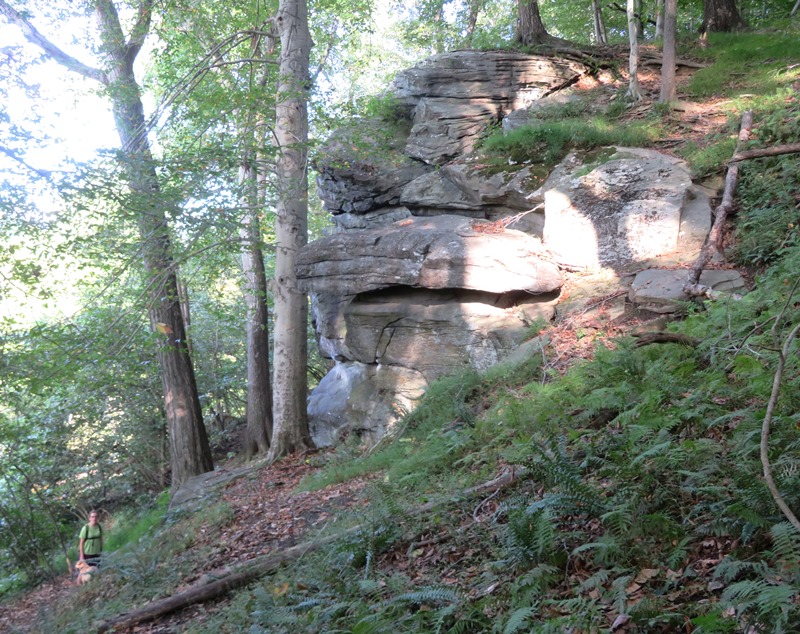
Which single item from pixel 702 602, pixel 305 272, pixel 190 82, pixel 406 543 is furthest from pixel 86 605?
pixel 190 82

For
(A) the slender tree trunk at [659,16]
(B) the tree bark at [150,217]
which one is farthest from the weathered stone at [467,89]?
(B) the tree bark at [150,217]

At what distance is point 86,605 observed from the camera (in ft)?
24.7

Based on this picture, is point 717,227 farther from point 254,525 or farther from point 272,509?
point 254,525

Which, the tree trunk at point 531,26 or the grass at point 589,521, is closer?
the grass at point 589,521

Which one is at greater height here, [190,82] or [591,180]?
[190,82]

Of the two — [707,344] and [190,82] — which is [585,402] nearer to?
[707,344]

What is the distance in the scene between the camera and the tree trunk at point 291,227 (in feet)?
35.3

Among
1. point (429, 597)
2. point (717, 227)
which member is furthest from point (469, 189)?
point (429, 597)

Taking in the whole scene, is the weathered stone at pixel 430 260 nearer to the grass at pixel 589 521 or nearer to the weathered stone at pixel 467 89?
the grass at pixel 589 521

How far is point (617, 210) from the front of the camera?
1038 centimetres

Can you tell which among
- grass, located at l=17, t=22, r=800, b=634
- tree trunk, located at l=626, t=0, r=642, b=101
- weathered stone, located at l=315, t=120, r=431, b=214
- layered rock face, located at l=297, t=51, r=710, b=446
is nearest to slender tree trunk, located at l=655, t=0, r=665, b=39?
tree trunk, located at l=626, t=0, r=642, b=101

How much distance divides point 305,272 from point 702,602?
9.45m

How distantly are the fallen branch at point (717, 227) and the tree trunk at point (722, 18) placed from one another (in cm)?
758

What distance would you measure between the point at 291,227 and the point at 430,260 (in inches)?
103
